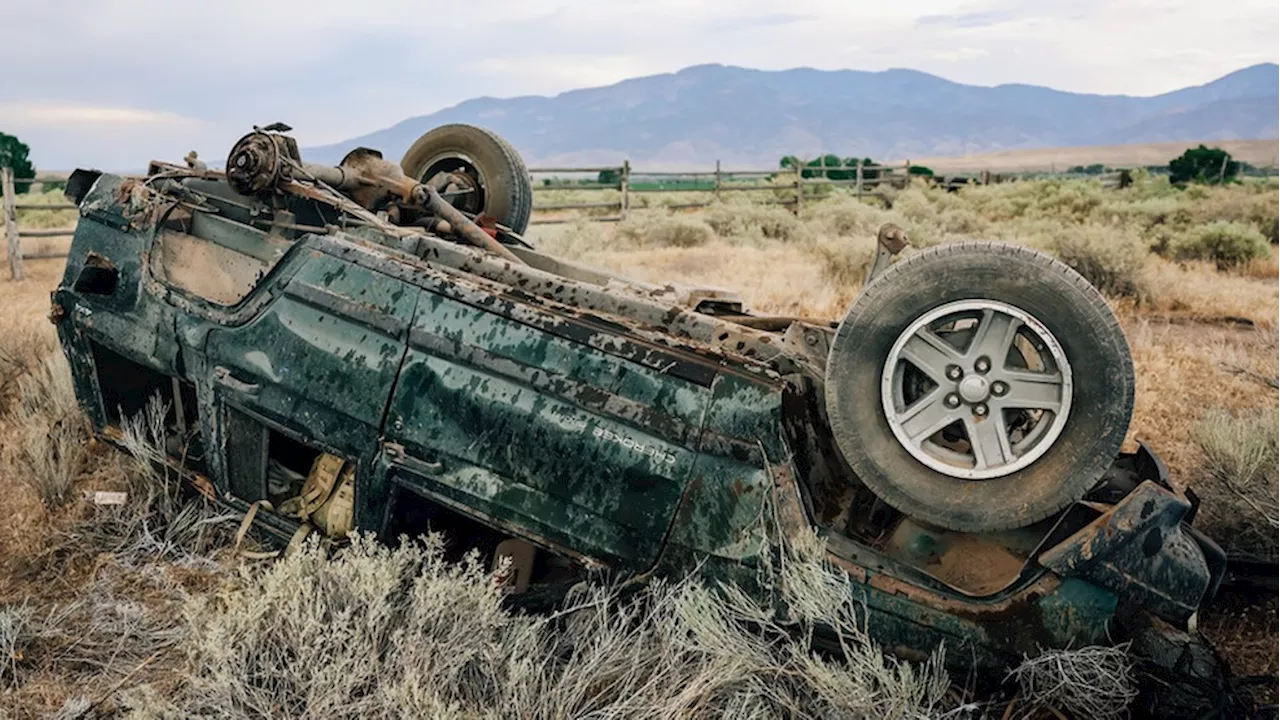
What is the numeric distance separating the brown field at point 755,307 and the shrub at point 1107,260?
0.03 m

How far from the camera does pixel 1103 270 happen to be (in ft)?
39.3

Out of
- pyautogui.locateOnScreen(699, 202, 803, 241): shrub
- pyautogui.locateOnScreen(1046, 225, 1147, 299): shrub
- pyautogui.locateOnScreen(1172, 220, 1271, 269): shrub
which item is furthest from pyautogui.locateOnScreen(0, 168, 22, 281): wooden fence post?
pyautogui.locateOnScreen(1172, 220, 1271, 269): shrub

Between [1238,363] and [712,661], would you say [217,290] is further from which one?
[1238,363]

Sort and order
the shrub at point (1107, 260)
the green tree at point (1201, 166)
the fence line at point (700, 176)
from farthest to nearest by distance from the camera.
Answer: the green tree at point (1201, 166) < the fence line at point (700, 176) < the shrub at point (1107, 260)

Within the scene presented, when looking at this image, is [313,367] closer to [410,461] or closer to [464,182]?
[410,461]

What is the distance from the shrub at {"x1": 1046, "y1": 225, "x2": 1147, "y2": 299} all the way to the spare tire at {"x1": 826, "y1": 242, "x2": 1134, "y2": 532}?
9.44m

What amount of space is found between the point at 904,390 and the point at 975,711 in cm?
113

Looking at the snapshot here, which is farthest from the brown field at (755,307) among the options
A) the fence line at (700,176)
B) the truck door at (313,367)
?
the fence line at (700,176)

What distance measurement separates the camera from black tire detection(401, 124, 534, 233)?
5789 mm

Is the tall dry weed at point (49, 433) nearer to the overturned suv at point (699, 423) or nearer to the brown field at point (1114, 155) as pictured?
the overturned suv at point (699, 423)

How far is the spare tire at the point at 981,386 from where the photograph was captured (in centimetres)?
307

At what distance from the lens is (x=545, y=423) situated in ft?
11.1

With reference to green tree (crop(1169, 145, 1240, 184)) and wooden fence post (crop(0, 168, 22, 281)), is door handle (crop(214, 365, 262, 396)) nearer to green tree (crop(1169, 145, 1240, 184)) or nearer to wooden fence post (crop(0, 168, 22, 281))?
wooden fence post (crop(0, 168, 22, 281))

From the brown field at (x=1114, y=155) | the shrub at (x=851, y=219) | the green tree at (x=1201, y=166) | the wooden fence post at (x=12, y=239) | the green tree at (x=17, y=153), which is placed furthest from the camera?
the brown field at (x=1114, y=155)
